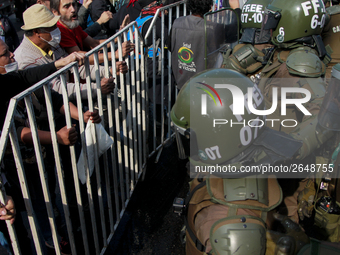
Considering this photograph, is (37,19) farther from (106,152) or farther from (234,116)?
(234,116)

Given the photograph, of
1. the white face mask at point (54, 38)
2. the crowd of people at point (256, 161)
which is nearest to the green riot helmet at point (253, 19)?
the crowd of people at point (256, 161)

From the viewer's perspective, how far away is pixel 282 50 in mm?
3625

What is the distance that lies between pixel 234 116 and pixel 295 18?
2.10 meters

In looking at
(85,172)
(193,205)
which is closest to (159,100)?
(85,172)

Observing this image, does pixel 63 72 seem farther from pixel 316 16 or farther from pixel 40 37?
pixel 316 16

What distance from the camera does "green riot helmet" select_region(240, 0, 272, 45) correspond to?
15.0 feet

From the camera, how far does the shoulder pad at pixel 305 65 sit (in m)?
2.92

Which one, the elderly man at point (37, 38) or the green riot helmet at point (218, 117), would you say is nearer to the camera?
the green riot helmet at point (218, 117)

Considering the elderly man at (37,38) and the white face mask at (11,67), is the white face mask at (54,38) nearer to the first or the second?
the elderly man at (37,38)

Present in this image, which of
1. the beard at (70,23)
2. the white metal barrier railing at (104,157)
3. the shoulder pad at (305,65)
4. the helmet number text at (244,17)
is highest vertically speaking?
the beard at (70,23)

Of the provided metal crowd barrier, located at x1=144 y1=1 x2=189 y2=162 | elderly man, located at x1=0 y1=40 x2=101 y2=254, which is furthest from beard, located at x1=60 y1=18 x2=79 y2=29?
elderly man, located at x1=0 y1=40 x2=101 y2=254

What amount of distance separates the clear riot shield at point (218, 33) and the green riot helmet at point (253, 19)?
261 millimetres

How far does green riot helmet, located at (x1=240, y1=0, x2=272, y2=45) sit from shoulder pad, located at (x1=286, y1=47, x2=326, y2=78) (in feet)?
4.92

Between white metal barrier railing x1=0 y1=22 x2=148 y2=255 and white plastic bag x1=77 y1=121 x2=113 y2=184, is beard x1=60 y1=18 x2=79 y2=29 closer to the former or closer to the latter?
white metal barrier railing x1=0 y1=22 x2=148 y2=255
